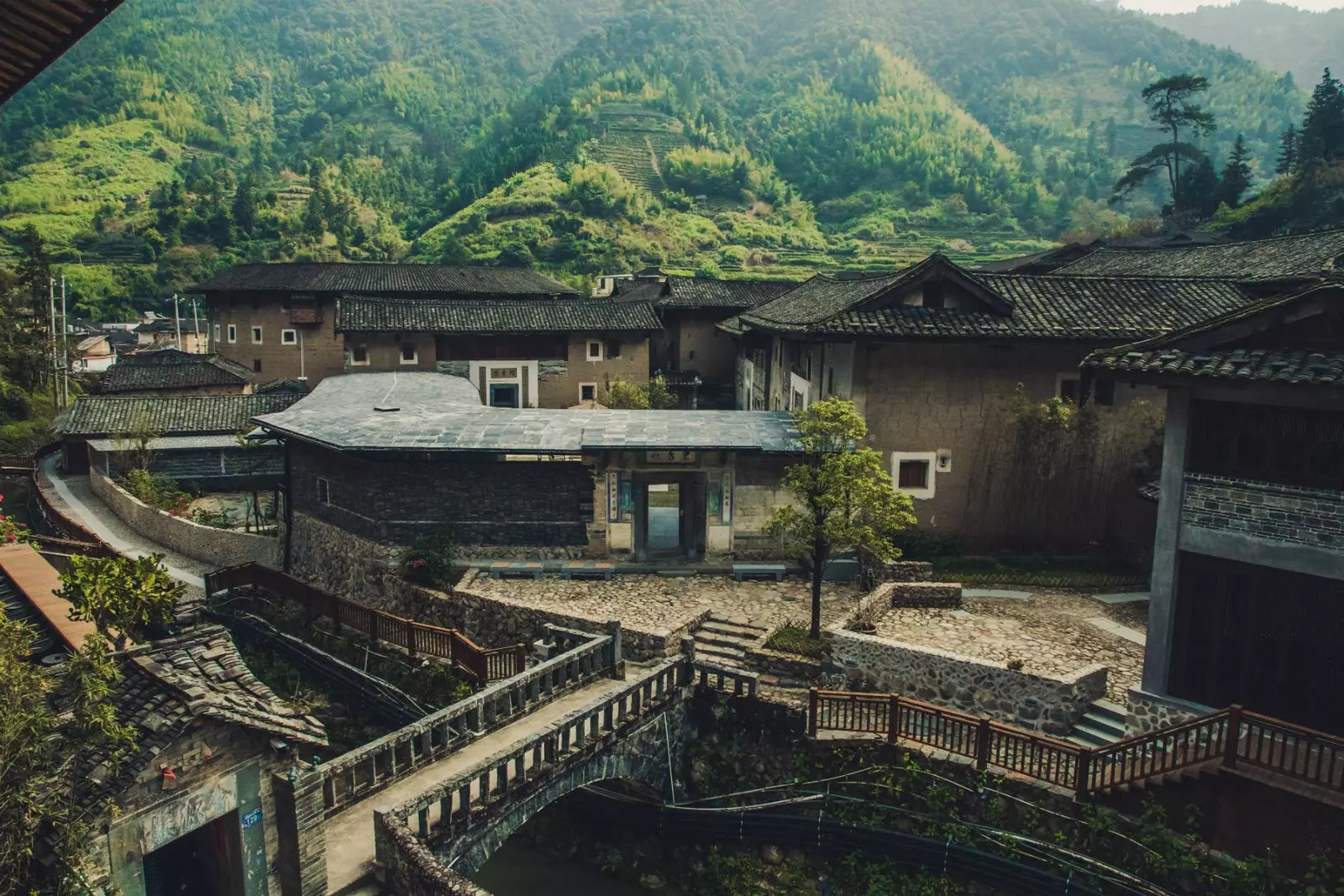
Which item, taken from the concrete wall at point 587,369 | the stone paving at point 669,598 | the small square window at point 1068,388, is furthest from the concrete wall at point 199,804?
the concrete wall at point 587,369

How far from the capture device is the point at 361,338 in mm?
35750

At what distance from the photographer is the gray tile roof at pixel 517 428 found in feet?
63.1

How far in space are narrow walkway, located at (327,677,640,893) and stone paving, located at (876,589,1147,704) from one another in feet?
17.5

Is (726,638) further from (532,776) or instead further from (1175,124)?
(1175,124)

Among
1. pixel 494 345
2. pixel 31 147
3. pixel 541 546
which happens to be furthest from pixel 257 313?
pixel 31 147

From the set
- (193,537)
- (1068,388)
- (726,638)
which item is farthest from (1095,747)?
(193,537)

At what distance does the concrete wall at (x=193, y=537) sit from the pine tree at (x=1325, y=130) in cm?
4596

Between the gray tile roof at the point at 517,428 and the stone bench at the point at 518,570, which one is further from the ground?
the gray tile roof at the point at 517,428

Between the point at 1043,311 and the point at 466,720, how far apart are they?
1507cm

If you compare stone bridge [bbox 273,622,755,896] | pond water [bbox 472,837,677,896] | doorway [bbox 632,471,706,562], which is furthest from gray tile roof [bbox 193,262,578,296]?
pond water [bbox 472,837,677,896]

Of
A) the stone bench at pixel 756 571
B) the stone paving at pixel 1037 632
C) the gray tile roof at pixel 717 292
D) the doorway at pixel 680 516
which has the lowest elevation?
the stone paving at pixel 1037 632

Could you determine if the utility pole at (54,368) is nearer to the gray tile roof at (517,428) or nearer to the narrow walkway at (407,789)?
the gray tile roof at (517,428)

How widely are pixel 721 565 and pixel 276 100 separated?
173m

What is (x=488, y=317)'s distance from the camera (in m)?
36.8
